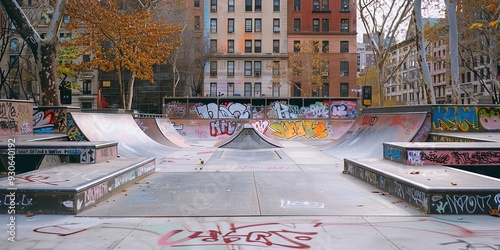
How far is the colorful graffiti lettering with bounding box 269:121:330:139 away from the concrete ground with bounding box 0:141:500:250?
22.1 metres

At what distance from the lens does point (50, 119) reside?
1566 cm

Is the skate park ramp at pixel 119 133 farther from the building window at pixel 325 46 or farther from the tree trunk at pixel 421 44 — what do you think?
the building window at pixel 325 46

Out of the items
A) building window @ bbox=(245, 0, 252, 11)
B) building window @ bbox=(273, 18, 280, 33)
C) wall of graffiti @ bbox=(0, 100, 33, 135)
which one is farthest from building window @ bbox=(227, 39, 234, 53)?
wall of graffiti @ bbox=(0, 100, 33, 135)

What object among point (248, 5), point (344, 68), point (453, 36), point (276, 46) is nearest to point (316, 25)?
point (276, 46)

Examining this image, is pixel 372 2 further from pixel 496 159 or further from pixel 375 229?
pixel 375 229

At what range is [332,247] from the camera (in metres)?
4.68

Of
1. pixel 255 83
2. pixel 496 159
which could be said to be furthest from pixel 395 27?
pixel 255 83

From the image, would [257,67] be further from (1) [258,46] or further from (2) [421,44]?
(2) [421,44]

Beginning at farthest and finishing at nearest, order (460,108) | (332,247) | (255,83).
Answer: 1. (255,83)
2. (460,108)
3. (332,247)

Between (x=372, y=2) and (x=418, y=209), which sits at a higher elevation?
(x=372, y=2)

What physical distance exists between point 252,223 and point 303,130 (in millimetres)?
25630

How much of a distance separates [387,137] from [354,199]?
838cm

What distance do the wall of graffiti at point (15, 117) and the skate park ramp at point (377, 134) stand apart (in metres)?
11.5

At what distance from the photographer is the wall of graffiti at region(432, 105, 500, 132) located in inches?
558
